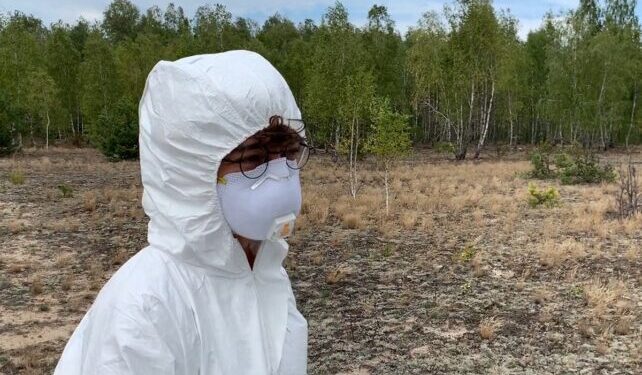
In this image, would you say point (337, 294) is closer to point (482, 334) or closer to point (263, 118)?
point (482, 334)

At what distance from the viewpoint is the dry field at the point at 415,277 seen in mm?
5266

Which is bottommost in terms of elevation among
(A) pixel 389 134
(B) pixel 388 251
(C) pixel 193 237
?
(B) pixel 388 251

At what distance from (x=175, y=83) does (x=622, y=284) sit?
7.43 meters

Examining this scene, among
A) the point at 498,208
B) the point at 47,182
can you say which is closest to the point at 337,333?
the point at 498,208

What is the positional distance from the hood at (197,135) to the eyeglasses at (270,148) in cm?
6

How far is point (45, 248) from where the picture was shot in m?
9.37

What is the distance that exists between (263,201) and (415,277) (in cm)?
675

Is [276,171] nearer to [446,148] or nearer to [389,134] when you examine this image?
[389,134]

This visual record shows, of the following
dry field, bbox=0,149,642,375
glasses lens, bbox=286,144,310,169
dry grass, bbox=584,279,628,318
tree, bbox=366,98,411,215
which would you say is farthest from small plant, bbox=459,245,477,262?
glasses lens, bbox=286,144,310,169

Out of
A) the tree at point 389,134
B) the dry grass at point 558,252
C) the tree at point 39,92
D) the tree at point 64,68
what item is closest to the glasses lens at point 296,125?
the dry grass at point 558,252

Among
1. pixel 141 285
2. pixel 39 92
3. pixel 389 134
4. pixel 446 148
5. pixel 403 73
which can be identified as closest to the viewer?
pixel 141 285

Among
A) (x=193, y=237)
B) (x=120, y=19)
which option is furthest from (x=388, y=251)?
(x=120, y=19)

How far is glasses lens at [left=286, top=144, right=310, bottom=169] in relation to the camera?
148 centimetres

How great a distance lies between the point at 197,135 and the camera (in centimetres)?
122
